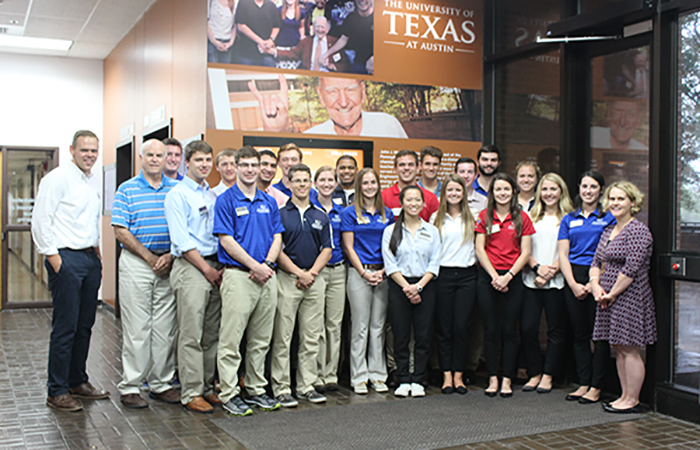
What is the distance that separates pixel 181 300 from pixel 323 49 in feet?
9.44

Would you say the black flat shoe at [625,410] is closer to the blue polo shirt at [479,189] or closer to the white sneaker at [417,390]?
the white sneaker at [417,390]

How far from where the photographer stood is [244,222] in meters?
4.62

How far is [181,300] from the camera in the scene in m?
4.70

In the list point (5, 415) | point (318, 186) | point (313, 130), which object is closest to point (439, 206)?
point (318, 186)

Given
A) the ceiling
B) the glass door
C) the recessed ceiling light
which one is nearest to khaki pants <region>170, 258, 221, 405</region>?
the ceiling

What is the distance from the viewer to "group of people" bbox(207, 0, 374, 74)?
590cm

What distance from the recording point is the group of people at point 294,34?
5902 mm

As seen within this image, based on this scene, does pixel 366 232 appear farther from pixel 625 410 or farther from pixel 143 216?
pixel 625 410

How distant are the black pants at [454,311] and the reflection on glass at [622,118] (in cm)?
158

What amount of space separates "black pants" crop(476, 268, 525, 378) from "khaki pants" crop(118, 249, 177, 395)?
7.78 ft

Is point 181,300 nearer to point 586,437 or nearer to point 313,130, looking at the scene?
point 313,130

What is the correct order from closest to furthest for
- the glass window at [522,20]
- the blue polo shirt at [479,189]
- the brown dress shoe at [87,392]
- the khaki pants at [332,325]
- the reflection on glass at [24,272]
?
1. the brown dress shoe at [87,392]
2. the khaki pants at [332,325]
3. the blue polo shirt at [479,189]
4. the glass window at [522,20]
5. the reflection on glass at [24,272]

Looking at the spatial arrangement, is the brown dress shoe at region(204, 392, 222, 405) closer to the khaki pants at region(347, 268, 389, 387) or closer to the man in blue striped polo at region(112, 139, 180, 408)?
the man in blue striped polo at region(112, 139, 180, 408)

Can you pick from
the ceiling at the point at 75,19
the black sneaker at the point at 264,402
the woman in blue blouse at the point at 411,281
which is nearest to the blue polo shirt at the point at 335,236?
the woman in blue blouse at the point at 411,281
